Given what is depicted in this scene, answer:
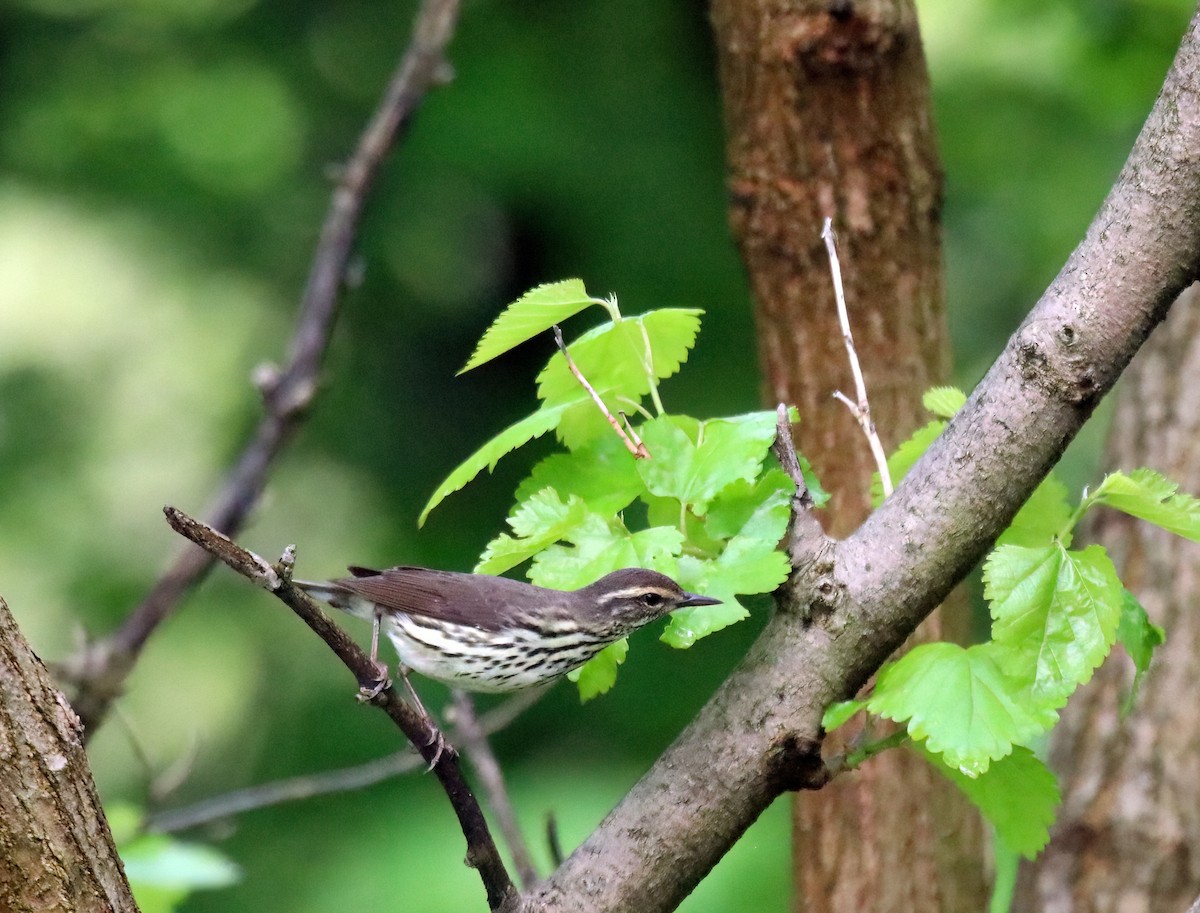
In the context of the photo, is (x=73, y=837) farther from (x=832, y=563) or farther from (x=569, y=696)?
(x=569, y=696)

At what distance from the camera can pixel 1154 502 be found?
179 cm

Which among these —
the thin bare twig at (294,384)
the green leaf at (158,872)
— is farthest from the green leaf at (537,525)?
the thin bare twig at (294,384)

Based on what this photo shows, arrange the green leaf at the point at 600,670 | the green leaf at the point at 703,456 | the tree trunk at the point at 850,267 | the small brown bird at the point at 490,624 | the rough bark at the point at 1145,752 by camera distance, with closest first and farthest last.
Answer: the green leaf at the point at 703,456
the green leaf at the point at 600,670
the small brown bird at the point at 490,624
the tree trunk at the point at 850,267
the rough bark at the point at 1145,752

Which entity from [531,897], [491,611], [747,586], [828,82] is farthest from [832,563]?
[828,82]

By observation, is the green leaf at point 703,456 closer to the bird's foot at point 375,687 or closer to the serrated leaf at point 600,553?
the serrated leaf at point 600,553

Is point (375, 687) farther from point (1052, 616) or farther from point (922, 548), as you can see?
point (1052, 616)

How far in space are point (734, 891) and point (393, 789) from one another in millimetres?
2135

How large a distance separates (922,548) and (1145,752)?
1659 millimetres

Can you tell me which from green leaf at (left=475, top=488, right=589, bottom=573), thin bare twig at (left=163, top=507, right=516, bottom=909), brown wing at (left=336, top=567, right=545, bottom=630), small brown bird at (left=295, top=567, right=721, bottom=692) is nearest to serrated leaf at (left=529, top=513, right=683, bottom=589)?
green leaf at (left=475, top=488, right=589, bottom=573)

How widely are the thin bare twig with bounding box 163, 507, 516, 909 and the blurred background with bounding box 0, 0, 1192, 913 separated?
3.55 metres

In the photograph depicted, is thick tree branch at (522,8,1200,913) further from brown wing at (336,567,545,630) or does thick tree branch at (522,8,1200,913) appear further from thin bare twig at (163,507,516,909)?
brown wing at (336,567,545,630)

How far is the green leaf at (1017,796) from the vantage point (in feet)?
6.37

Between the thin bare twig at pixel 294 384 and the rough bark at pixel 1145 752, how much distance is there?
2.09 meters

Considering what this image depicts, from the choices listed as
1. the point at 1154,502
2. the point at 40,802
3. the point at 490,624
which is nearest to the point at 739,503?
the point at 1154,502
